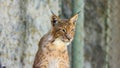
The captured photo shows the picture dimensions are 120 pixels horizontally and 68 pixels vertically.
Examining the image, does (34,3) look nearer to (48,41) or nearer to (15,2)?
(15,2)

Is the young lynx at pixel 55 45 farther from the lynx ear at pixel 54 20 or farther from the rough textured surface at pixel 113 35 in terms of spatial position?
the rough textured surface at pixel 113 35

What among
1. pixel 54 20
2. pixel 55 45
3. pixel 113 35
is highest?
pixel 54 20

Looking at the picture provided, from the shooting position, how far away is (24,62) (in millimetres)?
10414

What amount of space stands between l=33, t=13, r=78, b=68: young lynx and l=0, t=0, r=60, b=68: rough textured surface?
0.69 meters

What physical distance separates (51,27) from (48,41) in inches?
5.6

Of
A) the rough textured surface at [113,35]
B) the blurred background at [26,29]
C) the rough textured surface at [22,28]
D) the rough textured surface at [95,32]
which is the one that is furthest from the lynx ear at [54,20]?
the rough textured surface at [113,35]

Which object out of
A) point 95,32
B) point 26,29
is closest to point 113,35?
point 95,32

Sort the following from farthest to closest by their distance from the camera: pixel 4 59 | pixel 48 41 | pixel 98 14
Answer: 1. pixel 98 14
2. pixel 4 59
3. pixel 48 41

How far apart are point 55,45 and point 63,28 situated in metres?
0.17

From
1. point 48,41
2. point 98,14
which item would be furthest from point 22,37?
point 98,14

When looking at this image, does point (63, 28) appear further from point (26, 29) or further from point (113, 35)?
point (113, 35)

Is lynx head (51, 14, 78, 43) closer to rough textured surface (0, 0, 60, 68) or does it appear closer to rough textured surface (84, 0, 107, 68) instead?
rough textured surface (0, 0, 60, 68)

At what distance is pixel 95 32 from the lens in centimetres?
1232

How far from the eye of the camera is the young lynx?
31.2 ft
